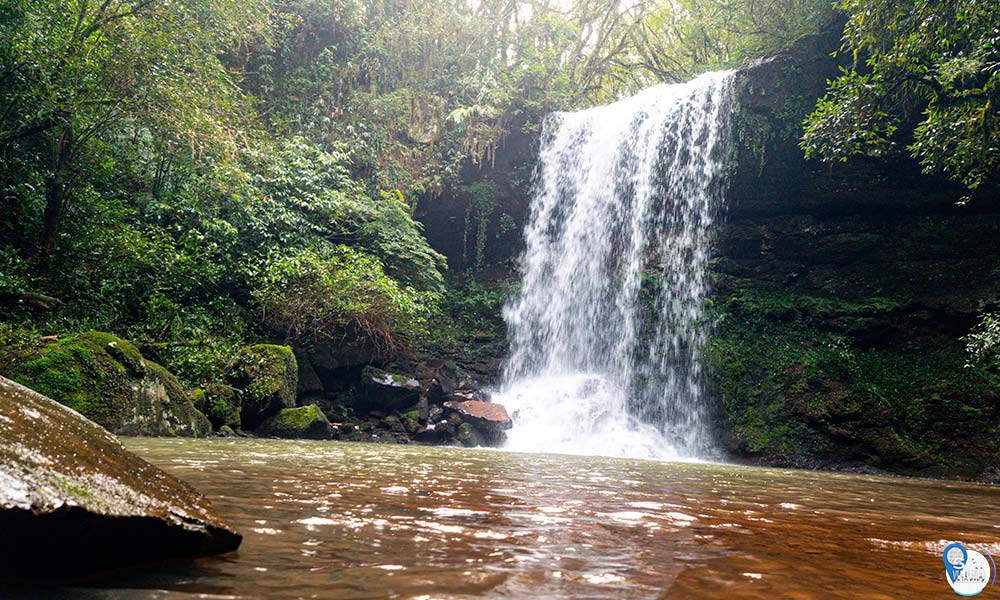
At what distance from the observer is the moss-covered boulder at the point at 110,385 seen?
18.9 feet

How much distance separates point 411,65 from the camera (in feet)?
55.8

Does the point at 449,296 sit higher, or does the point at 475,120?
the point at 475,120

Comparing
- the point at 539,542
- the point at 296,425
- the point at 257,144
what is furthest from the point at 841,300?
the point at 257,144

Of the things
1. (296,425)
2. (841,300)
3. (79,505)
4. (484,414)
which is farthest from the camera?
(841,300)

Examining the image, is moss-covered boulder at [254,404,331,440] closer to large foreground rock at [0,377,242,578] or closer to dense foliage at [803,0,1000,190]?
large foreground rock at [0,377,242,578]

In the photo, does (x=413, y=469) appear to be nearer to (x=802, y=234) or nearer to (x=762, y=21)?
(x=802, y=234)

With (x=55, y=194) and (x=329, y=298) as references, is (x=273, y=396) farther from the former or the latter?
(x=55, y=194)

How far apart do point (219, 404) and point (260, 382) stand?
30.0 inches

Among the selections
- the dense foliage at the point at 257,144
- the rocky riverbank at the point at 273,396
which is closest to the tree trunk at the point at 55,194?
the dense foliage at the point at 257,144

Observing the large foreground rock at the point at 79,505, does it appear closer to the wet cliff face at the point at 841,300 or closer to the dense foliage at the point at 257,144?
the dense foliage at the point at 257,144

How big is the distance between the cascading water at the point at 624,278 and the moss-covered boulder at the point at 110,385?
5.90 m

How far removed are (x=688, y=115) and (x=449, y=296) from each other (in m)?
7.56

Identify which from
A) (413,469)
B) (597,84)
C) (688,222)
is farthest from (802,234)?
(413,469)

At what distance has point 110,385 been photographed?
6.18 m
